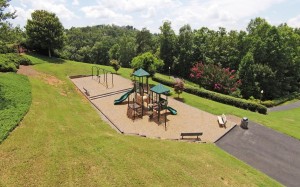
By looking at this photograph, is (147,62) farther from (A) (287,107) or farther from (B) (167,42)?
(B) (167,42)

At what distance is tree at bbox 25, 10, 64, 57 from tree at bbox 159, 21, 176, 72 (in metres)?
25.6

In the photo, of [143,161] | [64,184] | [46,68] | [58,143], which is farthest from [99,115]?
[46,68]

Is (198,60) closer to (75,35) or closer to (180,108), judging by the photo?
(180,108)

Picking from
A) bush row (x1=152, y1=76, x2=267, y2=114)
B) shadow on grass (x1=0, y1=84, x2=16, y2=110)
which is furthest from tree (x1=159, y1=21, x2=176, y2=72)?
shadow on grass (x1=0, y1=84, x2=16, y2=110)

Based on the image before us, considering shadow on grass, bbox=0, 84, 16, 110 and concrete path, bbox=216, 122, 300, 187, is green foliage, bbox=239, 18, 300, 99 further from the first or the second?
shadow on grass, bbox=0, 84, 16, 110

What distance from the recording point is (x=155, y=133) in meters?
17.9

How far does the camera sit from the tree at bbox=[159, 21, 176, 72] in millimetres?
55156

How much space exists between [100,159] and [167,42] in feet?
153

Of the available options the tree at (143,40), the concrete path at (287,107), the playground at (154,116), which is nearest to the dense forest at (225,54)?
the concrete path at (287,107)

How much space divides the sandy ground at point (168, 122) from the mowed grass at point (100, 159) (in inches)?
63.1

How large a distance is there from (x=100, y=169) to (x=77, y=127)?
5.62m

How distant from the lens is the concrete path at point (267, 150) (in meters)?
14.1

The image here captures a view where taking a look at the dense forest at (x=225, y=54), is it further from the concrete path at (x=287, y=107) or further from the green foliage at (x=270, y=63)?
the concrete path at (x=287, y=107)

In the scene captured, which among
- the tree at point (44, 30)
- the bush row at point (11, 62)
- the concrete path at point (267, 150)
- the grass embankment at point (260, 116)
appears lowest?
the concrete path at point (267, 150)
